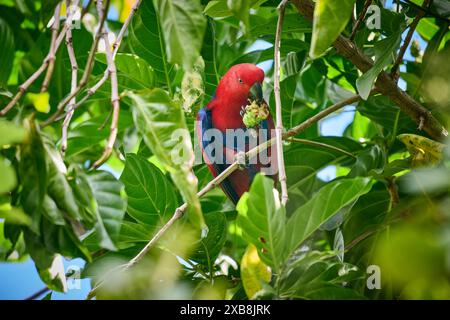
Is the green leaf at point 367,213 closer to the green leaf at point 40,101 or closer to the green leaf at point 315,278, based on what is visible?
the green leaf at point 315,278

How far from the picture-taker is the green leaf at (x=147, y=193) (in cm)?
159

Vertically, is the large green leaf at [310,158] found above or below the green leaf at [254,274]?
above

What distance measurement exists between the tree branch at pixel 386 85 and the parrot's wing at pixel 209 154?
1.64ft

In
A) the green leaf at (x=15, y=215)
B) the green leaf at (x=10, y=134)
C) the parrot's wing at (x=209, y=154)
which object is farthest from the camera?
the parrot's wing at (x=209, y=154)

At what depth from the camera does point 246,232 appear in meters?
1.15

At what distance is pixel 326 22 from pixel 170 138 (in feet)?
1.03

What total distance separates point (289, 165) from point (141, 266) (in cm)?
65

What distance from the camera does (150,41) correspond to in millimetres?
1822

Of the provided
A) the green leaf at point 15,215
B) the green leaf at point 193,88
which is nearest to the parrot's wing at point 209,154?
the green leaf at point 193,88

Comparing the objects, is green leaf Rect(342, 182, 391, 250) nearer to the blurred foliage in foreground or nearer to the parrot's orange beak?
the blurred foliage in foreground

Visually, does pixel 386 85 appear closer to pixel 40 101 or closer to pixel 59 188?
pixel 59 188

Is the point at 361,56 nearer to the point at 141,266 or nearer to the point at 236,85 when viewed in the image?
the point at 236,85

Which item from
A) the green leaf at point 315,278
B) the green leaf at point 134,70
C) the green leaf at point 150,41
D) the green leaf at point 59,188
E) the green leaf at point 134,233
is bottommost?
the green leaf at point 315,278

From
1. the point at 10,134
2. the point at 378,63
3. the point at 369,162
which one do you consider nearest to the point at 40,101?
the point at 369,162
